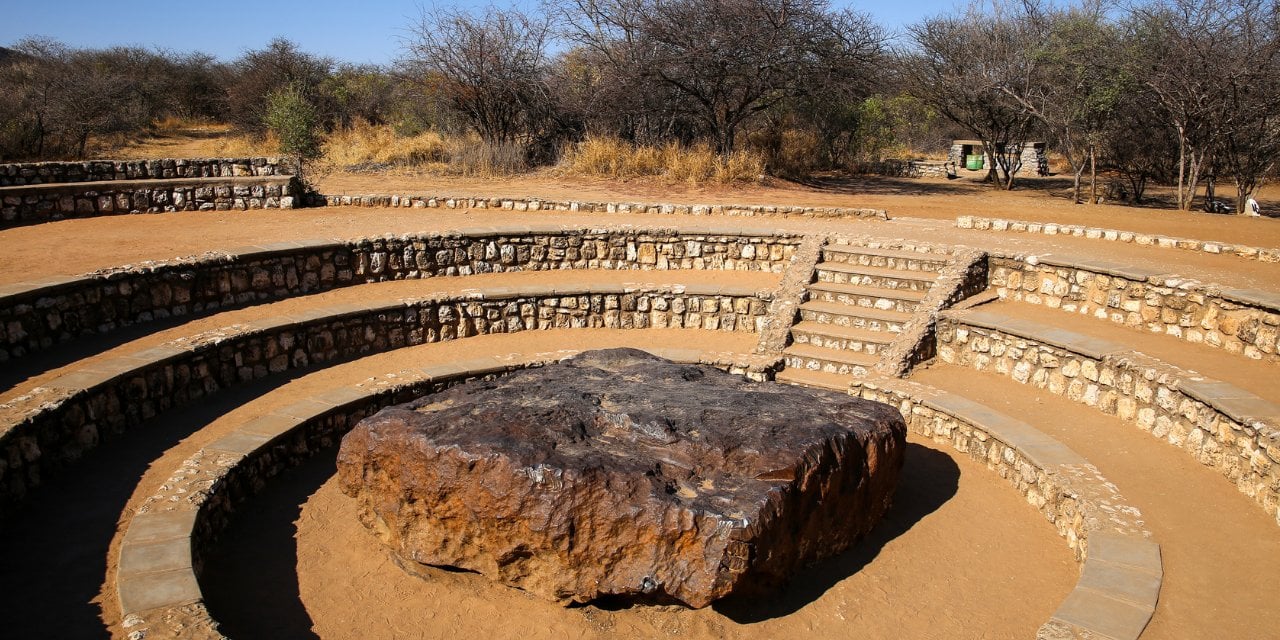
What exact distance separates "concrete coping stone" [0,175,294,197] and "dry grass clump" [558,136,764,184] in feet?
23.7

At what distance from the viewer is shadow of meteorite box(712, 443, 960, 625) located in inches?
199

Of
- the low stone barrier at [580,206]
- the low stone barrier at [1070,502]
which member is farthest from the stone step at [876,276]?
the low stone barrier at [580,206]

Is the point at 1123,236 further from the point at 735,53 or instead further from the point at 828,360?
the point at 735,53

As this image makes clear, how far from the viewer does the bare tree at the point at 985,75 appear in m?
21.1

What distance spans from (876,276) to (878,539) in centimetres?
488

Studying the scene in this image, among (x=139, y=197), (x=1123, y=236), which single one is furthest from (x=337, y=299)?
(x=1123, y=236)

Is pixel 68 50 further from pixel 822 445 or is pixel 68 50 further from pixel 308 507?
pixel 822 445

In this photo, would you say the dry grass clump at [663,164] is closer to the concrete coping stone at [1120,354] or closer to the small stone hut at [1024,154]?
the concrete coping stone at [1120,354]

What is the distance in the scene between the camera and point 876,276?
1018 cm

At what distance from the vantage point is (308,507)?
6.31 meters

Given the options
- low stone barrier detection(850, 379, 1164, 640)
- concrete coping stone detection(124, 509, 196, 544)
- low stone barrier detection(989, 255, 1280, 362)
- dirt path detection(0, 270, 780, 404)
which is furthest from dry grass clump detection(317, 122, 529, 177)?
concrete coping stone detection(124, 509, 196, 544)

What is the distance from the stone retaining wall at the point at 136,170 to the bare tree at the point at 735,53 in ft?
30.1

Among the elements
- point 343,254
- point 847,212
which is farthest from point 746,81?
point 343,254

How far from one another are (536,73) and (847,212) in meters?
11.1
